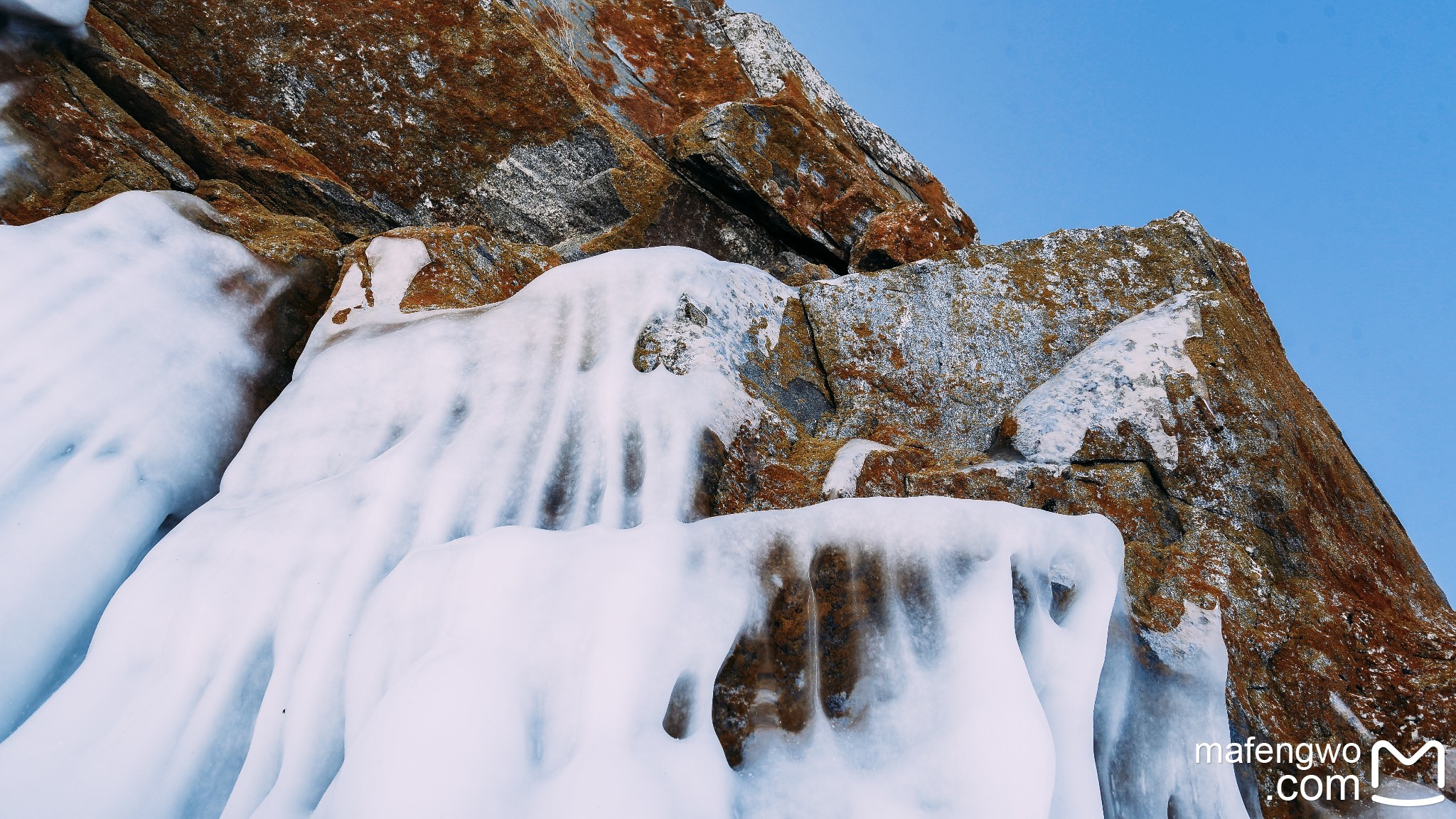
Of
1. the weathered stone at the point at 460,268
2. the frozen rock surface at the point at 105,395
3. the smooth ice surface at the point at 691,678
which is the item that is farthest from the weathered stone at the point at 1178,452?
the frozen rock surface at the point at 105,395

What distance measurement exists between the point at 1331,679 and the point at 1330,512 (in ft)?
4.21

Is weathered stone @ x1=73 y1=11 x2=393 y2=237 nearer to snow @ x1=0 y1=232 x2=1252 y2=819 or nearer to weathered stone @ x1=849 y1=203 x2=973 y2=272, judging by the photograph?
snow @ x1=0 y1=232 x2=1252 y2=819

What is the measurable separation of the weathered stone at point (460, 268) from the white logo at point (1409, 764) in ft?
→ 17.2

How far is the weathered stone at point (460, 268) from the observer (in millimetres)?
5402

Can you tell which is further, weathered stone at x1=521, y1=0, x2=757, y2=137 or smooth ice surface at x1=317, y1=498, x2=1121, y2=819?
weathered stone at x1=521, y1=0, x2=757, y2=137

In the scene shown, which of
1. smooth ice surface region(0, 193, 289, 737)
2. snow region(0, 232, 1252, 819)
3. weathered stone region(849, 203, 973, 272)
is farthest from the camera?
weathered stone region(849, 203, 973, 272)

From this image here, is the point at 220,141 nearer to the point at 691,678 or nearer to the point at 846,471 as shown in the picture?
the point at 846,471

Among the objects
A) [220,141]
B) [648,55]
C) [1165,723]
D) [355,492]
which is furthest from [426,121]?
[1165,723]

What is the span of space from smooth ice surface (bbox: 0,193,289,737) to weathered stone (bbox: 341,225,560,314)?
86 cm

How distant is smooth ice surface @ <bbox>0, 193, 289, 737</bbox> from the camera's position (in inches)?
145

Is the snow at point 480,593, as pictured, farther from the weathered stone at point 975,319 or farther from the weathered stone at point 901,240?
the weathered stone at point 901,240

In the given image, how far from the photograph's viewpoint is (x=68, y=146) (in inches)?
218

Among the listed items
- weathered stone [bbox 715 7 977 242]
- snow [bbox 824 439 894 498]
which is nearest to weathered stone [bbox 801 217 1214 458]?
snow [bbox 824 439 894 498]

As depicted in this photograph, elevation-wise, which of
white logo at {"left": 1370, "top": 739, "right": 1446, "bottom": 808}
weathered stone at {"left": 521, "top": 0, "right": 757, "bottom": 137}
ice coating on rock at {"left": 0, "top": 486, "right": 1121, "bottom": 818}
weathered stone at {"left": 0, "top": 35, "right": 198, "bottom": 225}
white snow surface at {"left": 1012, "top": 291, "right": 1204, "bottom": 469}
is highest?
weathered stone at {"left": 521, "top": 0, "right": 757, "bottom": 137}
